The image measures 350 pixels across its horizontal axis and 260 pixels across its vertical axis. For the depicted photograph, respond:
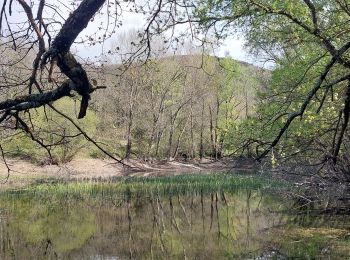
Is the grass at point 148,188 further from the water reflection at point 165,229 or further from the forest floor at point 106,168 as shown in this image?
the forest floor at point 106,168

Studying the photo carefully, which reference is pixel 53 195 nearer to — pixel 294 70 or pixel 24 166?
pixel 294 70

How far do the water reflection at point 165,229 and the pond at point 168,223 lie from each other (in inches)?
0.8

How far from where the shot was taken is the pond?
945cm

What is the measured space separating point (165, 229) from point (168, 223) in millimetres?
706

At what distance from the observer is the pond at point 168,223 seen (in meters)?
9.45

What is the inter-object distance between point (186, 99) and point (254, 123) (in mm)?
28672

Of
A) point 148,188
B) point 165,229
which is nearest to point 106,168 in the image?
point 148,188

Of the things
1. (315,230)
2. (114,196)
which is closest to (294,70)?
(315,230)

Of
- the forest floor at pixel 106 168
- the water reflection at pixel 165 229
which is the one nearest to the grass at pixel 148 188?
the water reflection at pixel 165 229

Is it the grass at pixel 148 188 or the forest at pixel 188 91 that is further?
the grass at pixel 148 188

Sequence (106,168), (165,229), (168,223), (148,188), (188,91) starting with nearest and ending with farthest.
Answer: (165,229) → (168,223) → (148,188) → (106,168) → (188,91)

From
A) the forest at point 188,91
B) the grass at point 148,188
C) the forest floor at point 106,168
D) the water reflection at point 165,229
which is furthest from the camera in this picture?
the forest floor at point 106,168

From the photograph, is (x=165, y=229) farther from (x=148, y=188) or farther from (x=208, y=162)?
(x=148, y=188)

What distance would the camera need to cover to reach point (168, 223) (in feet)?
41.3
